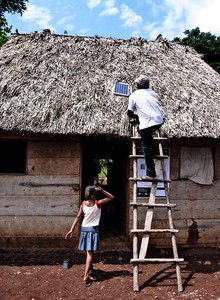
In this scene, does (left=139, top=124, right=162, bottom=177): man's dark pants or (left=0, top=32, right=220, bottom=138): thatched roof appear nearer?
(left=139, top=124, right=162, bottom=177): man's dark pants

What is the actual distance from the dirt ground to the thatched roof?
2340 mm

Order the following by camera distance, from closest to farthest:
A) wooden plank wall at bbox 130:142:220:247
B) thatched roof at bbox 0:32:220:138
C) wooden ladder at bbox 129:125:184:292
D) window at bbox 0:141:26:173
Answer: wooden ladder at bbox 129:125:184:292 < thatched roof at bbox 0:32:220:138 < wooden plank wall at bbox 130:142:220:247 < window at bbox 0:141:26:173

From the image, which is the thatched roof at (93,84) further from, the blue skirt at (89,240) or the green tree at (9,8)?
the green tree at (9,8)

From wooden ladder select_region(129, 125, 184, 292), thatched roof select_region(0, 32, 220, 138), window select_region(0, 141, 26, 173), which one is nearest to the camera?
wooden ladder select_region(129, 125, 184, 292)

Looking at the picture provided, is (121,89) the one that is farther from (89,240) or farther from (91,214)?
(89,240)

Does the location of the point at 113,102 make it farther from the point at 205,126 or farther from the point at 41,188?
the point at 41,188

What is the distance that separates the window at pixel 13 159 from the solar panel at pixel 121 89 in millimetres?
2289

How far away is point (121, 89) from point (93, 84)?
62cm

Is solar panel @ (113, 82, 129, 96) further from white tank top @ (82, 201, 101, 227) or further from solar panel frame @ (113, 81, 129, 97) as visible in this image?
white tank top @ (82, 201, 101, 227)

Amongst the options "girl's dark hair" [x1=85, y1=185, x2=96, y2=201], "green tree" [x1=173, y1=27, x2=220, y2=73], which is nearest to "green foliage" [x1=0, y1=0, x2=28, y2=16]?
"green tree" [x1=173, y1=27, x2=220, y2=73]

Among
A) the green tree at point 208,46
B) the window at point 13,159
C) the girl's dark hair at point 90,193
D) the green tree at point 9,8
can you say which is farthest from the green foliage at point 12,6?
the girl's dark hair at point 90,193

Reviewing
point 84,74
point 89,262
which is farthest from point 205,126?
point 89,262

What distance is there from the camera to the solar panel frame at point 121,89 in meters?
6.00

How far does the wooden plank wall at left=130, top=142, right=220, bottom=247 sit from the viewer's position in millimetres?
6066
